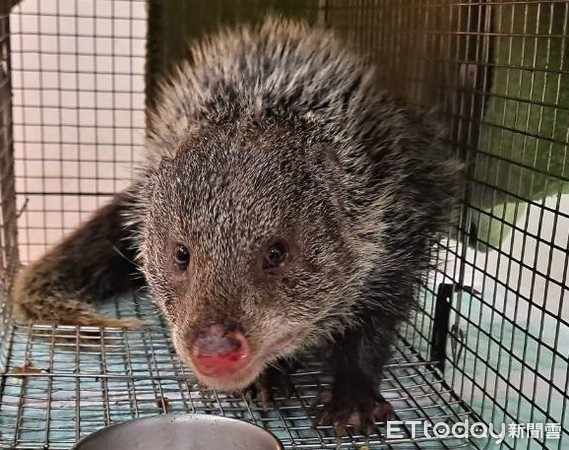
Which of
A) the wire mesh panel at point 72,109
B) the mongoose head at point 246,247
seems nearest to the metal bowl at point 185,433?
the mongoose head at point 246,247

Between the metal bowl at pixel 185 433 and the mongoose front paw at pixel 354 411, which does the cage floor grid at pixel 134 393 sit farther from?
the metal bowl at pixel 185 433

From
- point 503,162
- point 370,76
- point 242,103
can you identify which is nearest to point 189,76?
point 242,103

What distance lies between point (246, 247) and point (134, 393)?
63 centimetres

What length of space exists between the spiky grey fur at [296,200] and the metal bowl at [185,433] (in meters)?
0.10

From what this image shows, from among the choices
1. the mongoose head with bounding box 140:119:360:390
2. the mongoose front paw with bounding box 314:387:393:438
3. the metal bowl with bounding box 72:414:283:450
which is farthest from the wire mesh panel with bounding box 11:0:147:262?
the metal bowl with bounding box 72:414:283:450

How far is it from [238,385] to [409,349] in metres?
0.97

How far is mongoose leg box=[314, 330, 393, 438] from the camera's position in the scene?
212 centimetres

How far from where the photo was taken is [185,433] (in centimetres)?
184

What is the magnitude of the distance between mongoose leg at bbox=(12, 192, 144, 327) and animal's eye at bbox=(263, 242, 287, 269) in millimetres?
1006

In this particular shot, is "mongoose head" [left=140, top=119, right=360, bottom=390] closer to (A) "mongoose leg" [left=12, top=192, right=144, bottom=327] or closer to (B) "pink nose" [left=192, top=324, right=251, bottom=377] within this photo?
(B) "pink nose" [left=192, top=324, right=251, bottom=377]

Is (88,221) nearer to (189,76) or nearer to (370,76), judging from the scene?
(189,76)

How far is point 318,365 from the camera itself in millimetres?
2598

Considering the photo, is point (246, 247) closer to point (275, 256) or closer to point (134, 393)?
point (275, 256)

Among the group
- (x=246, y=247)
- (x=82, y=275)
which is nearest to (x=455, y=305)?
(x=246, y=247)
